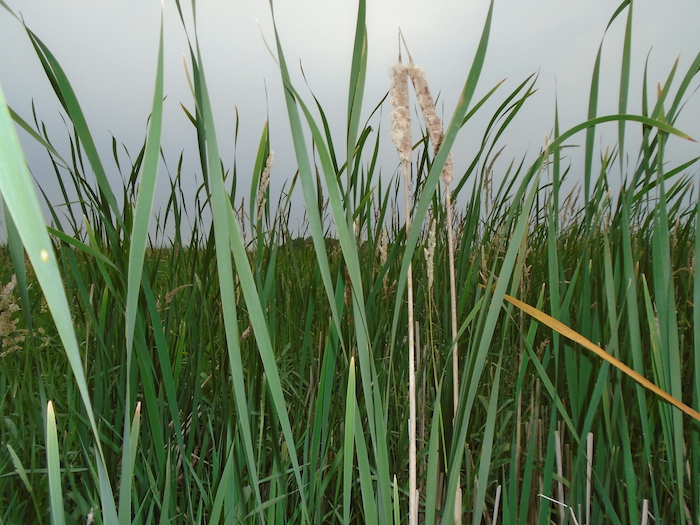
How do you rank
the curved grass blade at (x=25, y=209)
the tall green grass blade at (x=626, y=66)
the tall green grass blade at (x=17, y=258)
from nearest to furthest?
the curved grass blade at (x=25, y=209) → the tall green grass blade at (x=17, y=258) → the tall green grass blade at (x=626, y=66)

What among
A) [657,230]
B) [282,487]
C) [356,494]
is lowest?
[356,494]

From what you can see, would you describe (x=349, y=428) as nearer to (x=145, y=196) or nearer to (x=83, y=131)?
(x=145, y=196)

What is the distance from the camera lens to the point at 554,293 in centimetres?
87

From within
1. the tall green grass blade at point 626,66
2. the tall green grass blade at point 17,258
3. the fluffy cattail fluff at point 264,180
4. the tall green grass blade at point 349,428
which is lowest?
the tall green grass blade at point 349,428

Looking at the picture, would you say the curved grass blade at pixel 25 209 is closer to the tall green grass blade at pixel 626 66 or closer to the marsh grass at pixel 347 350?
the marsh grass at pixel 347 350

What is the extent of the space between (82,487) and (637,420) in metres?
1.49

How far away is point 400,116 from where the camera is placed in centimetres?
68

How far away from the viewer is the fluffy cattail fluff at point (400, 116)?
67 centimetres

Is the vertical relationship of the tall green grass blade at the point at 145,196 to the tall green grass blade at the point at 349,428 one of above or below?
above

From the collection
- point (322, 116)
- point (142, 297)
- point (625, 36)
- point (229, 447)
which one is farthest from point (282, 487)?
point (625, 36)

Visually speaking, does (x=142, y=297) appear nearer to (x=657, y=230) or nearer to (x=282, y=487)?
(x=282, y=487)

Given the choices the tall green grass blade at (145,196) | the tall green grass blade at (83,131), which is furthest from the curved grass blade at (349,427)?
the tall green grass blade at (83,131)

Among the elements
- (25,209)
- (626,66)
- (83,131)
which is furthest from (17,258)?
(626,66)

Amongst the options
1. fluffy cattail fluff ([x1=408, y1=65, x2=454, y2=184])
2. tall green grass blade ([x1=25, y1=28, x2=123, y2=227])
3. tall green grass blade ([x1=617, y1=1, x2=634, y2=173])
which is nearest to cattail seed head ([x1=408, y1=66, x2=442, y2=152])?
fluffy cattail fluff ([x1=408, y1=65, x2=454, y2=184])
